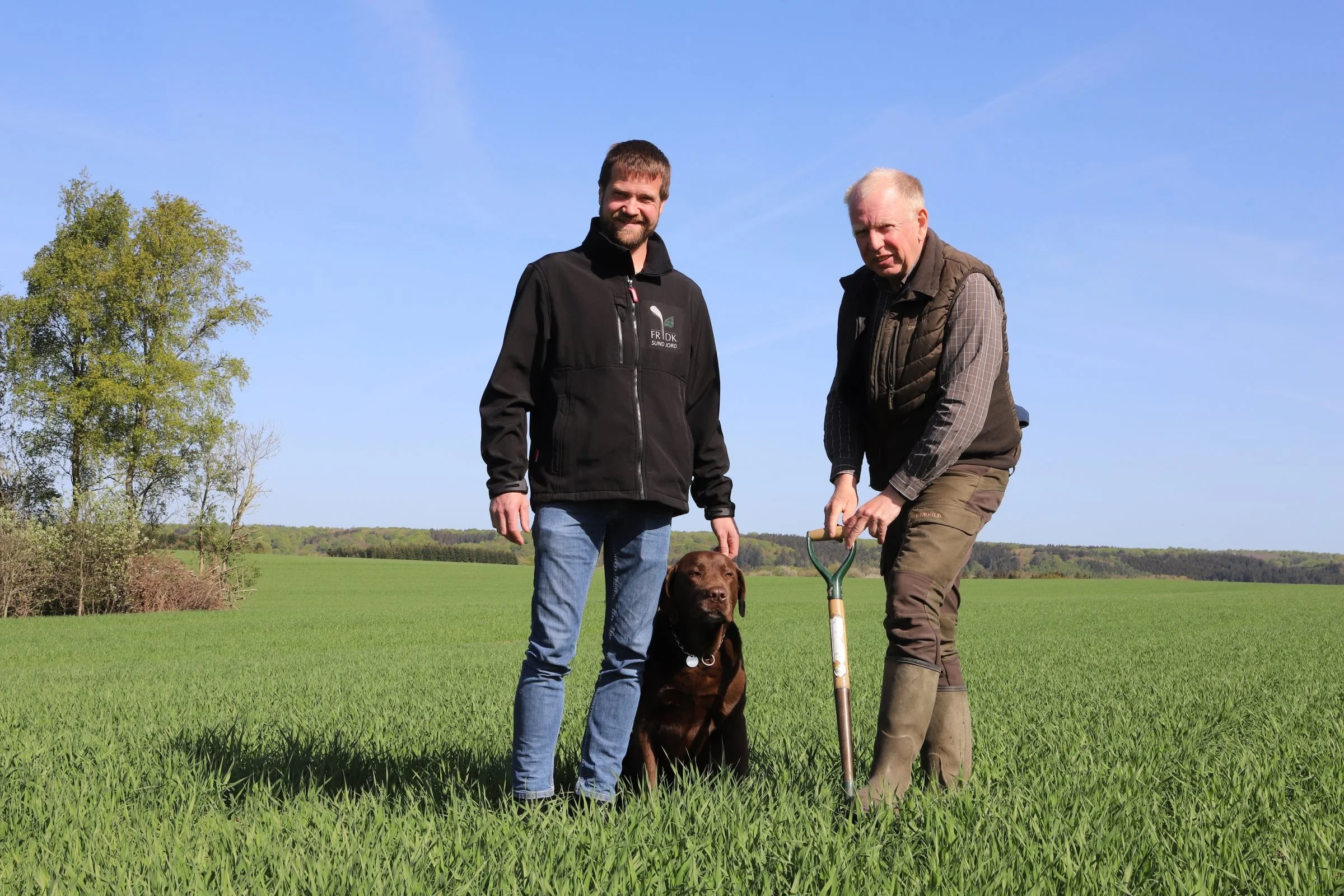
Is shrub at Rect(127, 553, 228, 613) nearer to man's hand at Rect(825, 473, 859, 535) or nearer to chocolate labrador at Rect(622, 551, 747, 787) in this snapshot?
chocolate labrador at Rect(622, 551, 747, 787)

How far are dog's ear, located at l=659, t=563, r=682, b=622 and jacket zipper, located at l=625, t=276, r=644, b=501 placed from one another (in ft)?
2.28

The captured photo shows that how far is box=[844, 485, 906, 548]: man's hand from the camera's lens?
11.7 feet

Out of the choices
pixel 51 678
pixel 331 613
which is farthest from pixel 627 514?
pixel 331 613

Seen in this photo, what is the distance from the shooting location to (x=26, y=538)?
87.4ft

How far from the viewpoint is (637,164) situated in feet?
12.3

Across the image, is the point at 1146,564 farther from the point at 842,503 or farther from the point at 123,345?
the point at 842,503

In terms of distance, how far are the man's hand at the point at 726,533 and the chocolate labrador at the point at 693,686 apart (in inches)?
4.9

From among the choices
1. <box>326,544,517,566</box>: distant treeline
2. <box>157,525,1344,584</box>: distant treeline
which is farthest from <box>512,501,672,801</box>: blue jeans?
<box>326,544,517,566</box>: distant treeline

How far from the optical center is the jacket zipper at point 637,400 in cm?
370

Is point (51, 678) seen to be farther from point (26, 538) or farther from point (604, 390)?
point (26, 538)

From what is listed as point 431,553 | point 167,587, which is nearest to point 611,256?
point 167,587

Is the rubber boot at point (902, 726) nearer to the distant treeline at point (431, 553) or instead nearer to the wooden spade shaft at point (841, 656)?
the wooden spade shaft at point (841, 656)

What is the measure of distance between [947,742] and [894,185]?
211cm

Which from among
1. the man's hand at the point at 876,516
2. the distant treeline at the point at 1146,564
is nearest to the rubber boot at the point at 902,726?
the man's hand at the point at 876,516
